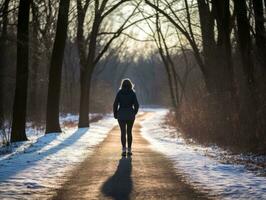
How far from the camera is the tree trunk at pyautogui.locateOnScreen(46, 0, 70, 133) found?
68.7 ft

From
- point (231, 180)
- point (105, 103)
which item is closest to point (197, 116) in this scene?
point (231, 180)

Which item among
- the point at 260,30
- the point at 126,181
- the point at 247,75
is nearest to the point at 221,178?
the point at 126,181

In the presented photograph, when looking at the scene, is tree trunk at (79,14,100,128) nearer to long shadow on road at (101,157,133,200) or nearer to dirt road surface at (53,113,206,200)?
dirt road surface at (53,113,206,200)

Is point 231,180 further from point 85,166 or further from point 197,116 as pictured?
point 197,116

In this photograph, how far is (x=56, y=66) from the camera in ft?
69.5

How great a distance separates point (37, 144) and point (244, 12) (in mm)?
7948

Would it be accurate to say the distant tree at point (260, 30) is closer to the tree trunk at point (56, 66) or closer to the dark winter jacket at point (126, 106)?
the dark winter jacket at point (126, 106)

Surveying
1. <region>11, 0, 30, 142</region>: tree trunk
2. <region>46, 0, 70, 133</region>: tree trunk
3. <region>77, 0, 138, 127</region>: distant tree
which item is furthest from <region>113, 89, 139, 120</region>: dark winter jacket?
<region>77, 0, 138, 127</region>: distant tree

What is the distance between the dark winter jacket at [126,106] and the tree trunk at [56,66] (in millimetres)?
9032

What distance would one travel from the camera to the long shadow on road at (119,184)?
7.50 metres

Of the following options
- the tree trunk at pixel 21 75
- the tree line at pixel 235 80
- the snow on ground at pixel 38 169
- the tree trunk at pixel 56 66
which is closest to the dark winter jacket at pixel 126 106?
the snow on ground at pixel 38 169

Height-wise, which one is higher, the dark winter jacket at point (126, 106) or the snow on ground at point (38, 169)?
the dark winter jacket at point (126, 106)

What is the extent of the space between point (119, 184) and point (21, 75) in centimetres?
1037

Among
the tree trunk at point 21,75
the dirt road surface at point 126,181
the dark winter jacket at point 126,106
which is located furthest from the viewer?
the tree trunk at point 21,75
